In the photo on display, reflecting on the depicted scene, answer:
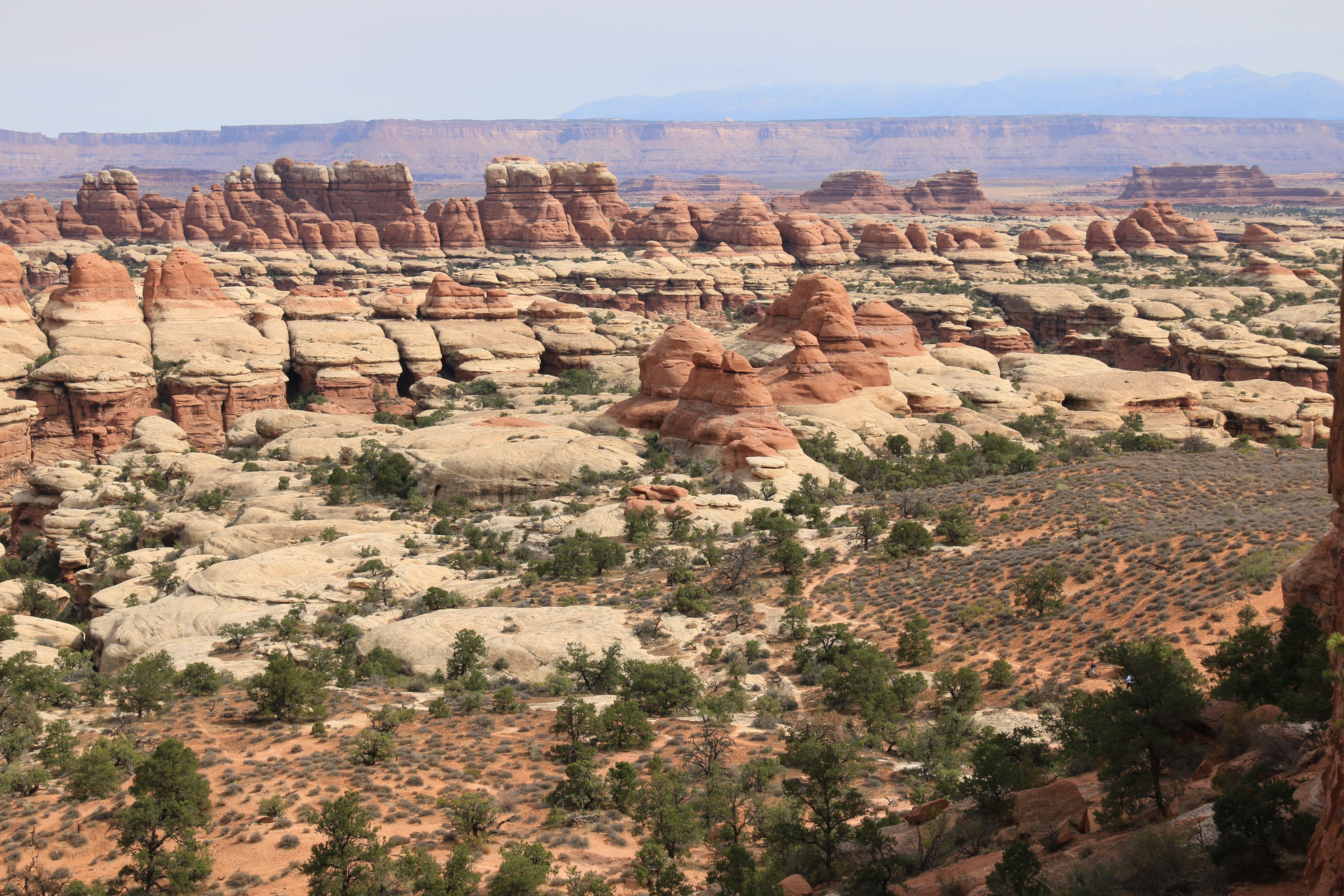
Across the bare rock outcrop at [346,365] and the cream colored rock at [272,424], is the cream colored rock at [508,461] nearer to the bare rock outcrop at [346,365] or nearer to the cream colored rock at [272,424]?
the cream colored rock at [272,424]

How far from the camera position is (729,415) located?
47.9 metres

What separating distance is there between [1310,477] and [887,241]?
10340 cm

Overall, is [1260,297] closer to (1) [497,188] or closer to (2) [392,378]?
(2) [392,378]

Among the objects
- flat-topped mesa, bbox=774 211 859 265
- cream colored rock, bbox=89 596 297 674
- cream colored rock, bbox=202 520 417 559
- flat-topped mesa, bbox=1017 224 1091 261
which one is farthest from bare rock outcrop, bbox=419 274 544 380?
flat-topped mesa, bbox=1017 224 1091 261

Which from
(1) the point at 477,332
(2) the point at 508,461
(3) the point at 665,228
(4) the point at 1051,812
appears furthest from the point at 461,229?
(4) the point at 1051,812

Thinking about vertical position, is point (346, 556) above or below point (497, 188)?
below

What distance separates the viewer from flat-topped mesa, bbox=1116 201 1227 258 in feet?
461

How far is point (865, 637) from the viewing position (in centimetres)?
2986

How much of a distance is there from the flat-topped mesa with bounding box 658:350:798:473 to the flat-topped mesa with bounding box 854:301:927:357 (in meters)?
19.1

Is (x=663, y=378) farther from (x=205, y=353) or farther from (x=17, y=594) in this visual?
(x=205, y=353)

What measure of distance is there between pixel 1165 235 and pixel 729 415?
11880cm

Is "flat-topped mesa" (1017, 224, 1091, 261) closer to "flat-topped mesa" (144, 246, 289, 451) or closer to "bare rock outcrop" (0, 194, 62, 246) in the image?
"flat-topped mesa" (144, 246, 289, 451)

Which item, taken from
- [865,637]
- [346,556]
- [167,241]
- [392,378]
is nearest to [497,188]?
[167,241]

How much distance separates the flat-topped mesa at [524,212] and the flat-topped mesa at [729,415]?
312 ft
